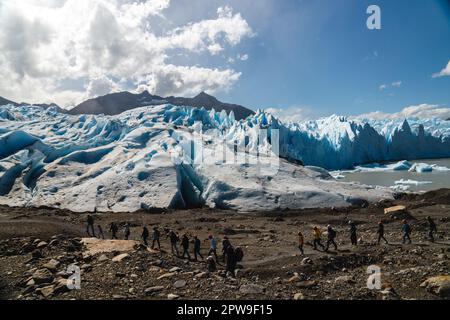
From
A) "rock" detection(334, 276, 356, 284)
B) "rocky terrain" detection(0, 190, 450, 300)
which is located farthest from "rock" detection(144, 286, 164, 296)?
"rock" detection(334, 276, 356, 284)

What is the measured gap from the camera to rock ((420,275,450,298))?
23.9ft

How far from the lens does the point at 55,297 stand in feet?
23.6

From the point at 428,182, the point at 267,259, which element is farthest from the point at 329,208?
the point at 428,182

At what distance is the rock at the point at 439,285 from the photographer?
7285 mm

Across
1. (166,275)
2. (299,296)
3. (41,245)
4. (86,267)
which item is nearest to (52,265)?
(86,267)

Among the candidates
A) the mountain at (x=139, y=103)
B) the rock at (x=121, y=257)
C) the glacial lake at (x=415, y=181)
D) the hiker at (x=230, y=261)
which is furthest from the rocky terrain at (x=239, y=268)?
the mountain at (x=139, y=103)

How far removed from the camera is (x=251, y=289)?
762 cm

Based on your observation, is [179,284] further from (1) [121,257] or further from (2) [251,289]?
(1) [121,257]

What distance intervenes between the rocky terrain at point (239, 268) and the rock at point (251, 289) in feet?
0.07

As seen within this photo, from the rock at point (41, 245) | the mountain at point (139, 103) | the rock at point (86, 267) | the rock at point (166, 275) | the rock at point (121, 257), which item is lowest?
the rock at point (166, 275)

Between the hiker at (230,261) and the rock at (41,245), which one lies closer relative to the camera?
the hiker at (230,261)

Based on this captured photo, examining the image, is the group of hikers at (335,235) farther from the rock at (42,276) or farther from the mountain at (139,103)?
the mountain at (139,103)

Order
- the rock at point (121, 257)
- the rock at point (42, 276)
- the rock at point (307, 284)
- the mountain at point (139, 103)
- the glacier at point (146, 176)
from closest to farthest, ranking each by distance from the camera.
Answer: the rock at point (42, 276), the rock at point (307, 284), the rock at point (121, 257), the glacier at point (146, 176), the mountain at point (139, 103)
